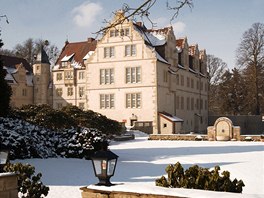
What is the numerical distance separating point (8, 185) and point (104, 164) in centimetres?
297

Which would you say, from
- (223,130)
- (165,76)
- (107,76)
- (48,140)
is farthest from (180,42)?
(48,140)

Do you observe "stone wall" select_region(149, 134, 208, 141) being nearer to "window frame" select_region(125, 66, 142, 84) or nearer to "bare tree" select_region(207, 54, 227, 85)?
"window frame" select_region(125, 66, 142, 84)

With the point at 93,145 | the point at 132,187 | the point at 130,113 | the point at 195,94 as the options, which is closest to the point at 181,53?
the point at 195,94

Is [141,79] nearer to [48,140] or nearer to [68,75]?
[68,75]

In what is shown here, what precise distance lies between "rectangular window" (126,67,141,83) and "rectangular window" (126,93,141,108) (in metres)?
1.71

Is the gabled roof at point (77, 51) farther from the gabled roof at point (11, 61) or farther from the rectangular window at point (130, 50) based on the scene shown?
the rectangular window at point (130, 50)

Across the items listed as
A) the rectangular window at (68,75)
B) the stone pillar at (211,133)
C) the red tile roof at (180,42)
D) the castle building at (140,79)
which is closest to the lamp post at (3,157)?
the stone pillar at (211,133)

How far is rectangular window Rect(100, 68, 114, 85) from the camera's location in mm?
47344

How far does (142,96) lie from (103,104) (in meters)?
5.34

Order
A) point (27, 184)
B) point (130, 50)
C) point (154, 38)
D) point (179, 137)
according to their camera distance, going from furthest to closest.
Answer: point (154, 38) → point (130, 50) → point (179, 137) → point (27, 184)

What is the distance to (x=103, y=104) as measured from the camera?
47781 millimetres

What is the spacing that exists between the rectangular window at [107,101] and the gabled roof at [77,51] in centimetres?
955

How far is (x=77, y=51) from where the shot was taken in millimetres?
56781

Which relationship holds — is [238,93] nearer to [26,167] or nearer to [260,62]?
[260,62]
